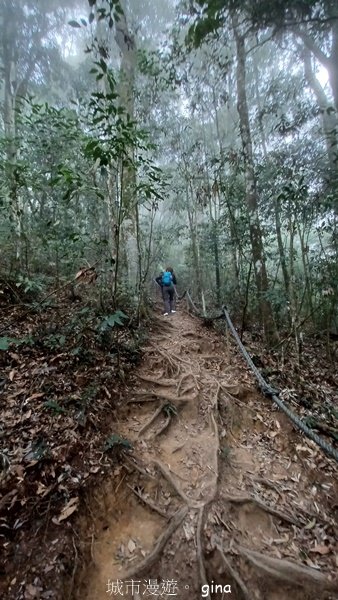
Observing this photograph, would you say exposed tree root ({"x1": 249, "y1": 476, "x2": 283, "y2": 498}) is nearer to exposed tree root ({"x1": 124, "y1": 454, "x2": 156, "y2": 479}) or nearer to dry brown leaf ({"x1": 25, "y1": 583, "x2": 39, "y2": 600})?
exposed tree root ({"x1": 124, "y1": 454, "x2": 156, "y2": 479})

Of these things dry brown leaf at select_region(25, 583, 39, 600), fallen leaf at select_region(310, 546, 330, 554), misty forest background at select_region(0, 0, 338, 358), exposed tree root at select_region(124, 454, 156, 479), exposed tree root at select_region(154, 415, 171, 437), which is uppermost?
misty forest background at select_region(0, 0, 338, 358)

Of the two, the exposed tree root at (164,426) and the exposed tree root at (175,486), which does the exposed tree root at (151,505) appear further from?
the exposed tree root at (164,426)

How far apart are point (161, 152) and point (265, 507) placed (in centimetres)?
1477

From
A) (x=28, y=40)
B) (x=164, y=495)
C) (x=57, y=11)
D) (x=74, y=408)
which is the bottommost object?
(x=164, y=495)

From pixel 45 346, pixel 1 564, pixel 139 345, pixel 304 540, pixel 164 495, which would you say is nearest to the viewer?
pixel 1 564

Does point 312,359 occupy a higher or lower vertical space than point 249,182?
lower

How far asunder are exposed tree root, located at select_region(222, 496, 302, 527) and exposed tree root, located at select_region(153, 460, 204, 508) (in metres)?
0.32

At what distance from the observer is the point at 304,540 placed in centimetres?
273

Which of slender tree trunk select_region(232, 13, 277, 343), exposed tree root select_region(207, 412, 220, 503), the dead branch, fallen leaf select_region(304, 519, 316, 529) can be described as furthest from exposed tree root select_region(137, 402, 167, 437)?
slender tree trunk select_region(232, 13, 277, 343)

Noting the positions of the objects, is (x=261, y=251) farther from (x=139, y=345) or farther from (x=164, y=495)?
(x=164, y=495)

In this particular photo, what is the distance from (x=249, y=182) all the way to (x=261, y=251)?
169cm

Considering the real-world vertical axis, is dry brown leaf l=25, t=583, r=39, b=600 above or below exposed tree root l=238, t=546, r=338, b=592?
above

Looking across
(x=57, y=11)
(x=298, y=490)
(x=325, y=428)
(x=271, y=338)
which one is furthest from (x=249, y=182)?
(x=57, y=11)

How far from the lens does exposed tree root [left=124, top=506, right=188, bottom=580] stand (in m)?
2.46
